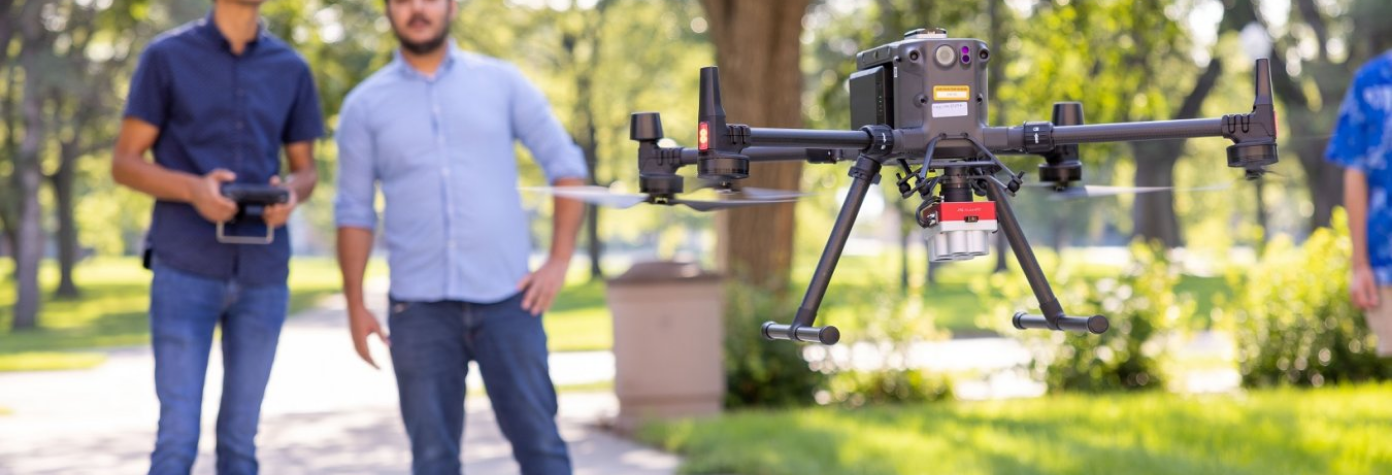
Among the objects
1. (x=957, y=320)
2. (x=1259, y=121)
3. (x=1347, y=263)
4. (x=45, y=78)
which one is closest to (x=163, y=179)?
(x=1259, y=121)

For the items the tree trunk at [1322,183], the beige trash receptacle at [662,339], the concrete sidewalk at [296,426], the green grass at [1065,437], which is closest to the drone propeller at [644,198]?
the green grass at [1065,437]

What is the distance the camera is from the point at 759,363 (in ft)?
32.3

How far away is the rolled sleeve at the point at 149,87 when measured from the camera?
14.1 feet

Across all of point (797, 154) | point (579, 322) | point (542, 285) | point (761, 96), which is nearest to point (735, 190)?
point (797, 154)

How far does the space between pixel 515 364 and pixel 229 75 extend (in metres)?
1.12

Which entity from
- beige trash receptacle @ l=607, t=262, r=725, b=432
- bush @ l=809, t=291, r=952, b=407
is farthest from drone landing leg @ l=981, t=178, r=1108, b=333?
bush @ l=809, t=291, r=952, b=407

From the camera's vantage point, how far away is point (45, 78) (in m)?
29.3

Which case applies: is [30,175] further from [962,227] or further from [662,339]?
[962,227]

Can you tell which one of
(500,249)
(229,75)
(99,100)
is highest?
(99,100)

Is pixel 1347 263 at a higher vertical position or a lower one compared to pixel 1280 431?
higher

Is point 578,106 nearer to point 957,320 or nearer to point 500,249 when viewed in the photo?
point 957,320

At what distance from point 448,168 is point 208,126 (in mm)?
661

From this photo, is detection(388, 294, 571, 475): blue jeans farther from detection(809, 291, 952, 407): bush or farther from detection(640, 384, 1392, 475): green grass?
detection(809, 291, 952, 407): bush

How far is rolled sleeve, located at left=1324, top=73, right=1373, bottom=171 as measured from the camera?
5.34 meters
